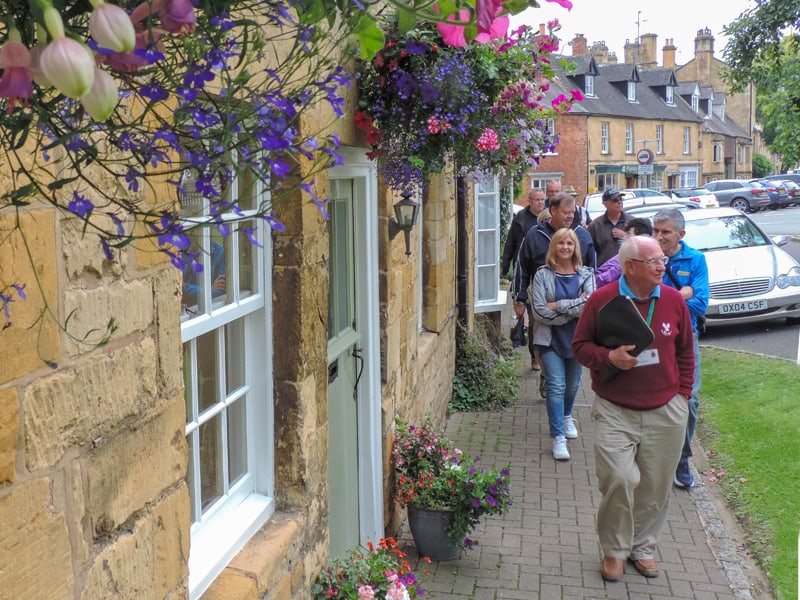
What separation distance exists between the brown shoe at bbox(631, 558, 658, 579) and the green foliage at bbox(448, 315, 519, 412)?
378 centimetres

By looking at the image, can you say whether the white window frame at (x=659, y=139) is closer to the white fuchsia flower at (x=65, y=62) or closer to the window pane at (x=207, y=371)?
the window pane at (x=207, y=371)

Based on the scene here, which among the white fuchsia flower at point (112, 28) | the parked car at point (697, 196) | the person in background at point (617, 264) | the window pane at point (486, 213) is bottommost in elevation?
the person in background at point (617, 264)

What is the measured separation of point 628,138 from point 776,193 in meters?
8.55

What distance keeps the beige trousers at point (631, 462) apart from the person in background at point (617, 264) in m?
1.94

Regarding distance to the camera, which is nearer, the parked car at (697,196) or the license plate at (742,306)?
the license plate at (742,306)

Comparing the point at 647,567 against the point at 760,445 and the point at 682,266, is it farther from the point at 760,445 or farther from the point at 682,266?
the point at 760,445

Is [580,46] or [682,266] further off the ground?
[580,46]

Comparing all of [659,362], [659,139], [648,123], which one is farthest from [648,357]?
[659,139]

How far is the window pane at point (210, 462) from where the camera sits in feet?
10.3

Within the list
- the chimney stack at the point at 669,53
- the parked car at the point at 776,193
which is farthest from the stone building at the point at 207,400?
the chimney stack at the point at 669,53

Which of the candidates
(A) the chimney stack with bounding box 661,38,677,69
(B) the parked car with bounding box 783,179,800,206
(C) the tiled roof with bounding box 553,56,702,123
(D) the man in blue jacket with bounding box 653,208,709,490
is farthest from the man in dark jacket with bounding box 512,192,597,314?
(A) the chimney stack with bounding box 661,38,677,69

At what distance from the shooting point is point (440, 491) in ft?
17.1

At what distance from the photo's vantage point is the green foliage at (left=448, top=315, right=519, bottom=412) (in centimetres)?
898

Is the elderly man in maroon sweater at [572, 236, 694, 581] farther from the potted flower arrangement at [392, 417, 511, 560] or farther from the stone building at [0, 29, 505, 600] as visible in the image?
the stone building at [0, 29, 505, 600]
